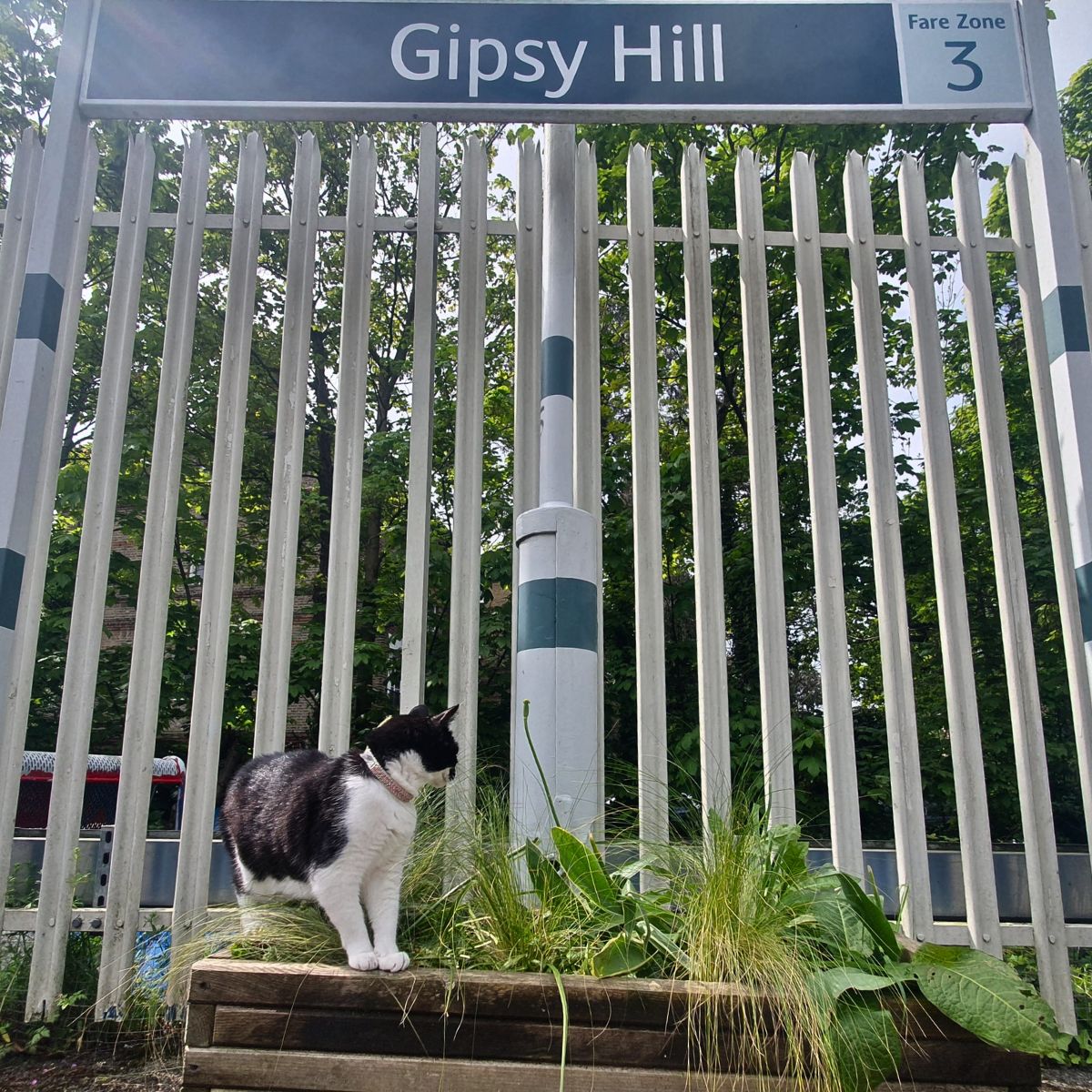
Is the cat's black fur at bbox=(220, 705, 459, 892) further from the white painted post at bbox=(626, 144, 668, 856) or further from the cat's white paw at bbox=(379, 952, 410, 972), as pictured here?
the white painted post at bbox=(626, 144, 668, 856)

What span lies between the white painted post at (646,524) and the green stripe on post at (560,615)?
1.68 ft

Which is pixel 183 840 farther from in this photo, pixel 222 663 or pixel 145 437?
pixel 145 437

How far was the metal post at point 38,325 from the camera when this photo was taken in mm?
2383

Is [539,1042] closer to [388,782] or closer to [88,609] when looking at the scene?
[388,782]

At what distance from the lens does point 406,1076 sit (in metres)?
1.62

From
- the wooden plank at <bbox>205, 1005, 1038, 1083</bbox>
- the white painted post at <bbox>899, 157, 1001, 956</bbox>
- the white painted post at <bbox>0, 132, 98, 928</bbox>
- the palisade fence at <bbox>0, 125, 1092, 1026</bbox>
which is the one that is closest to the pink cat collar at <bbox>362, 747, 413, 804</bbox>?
the wooden plank at <bbox>205, 1005, 1038, 1083</bbox>

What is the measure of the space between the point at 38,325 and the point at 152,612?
3.39ft

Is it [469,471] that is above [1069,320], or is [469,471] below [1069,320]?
below

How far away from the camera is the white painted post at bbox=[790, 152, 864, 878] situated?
9.78 feet

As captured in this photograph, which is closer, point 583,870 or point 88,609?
point 583,870

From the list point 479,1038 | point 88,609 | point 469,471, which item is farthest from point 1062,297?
point 88,609

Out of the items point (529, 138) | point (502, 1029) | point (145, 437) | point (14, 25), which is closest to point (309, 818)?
point (502, 1029)

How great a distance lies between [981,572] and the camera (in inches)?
249

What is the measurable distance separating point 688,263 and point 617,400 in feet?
10.2
